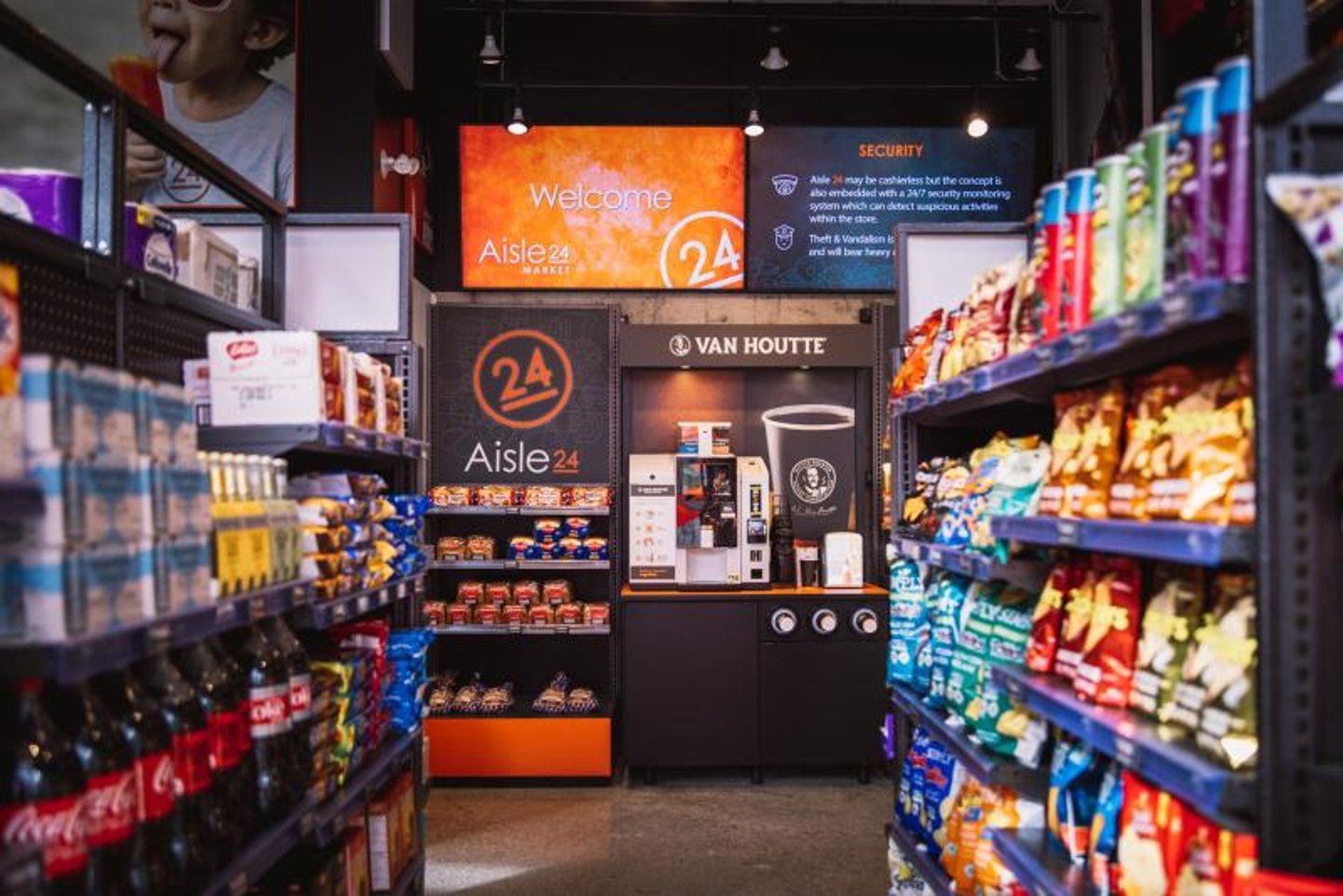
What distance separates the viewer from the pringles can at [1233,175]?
1.46m

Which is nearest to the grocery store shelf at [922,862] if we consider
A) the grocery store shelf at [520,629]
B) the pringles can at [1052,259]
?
the pringles can at [1052,259]

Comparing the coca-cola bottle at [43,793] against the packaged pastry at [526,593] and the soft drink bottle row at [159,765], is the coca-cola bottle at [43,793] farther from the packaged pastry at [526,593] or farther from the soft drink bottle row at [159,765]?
the packaged pastry at [526,593]

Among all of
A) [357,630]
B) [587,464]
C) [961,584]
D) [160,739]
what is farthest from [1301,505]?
[587,464]

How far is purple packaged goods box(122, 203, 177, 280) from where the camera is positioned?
247cm

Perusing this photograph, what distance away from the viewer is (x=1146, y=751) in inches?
64.1

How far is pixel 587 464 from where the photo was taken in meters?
5.97

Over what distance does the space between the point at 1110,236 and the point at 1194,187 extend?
0.81 ft

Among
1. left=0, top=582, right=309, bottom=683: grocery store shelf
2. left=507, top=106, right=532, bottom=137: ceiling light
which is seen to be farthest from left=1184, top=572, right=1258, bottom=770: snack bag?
left=507, top=106, right=532, bottom=137: ceiling light

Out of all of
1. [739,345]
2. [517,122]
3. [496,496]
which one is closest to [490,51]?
[517,122]

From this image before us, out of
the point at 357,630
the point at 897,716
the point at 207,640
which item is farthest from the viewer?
the point at 897,716

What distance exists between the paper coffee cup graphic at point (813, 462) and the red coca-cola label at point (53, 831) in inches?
194

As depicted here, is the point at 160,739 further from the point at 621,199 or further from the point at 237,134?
the point at 621,199

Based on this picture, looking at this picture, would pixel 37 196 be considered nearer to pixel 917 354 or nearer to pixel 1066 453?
pixel 1066 453

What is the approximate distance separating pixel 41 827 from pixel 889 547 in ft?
8.19
